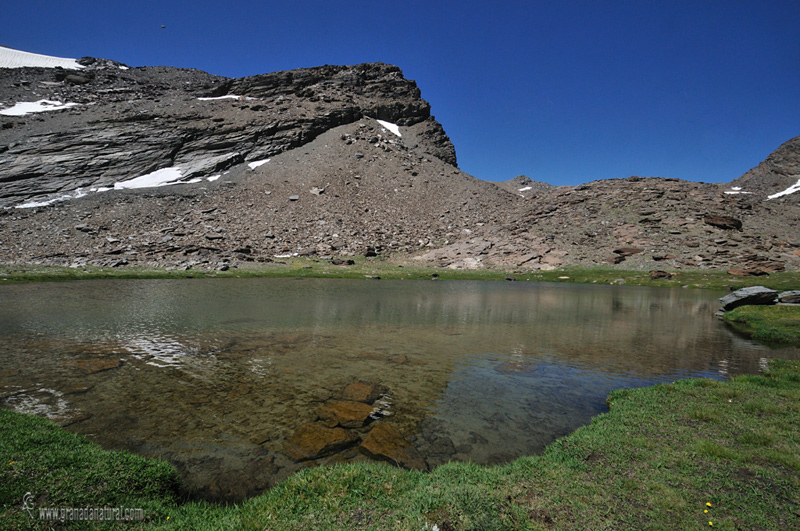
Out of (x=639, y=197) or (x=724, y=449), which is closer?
(x=724, y=449)

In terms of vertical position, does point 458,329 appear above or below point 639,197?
below

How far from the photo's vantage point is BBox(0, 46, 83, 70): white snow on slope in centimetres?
14775

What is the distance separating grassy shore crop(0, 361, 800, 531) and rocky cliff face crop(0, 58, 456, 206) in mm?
112733

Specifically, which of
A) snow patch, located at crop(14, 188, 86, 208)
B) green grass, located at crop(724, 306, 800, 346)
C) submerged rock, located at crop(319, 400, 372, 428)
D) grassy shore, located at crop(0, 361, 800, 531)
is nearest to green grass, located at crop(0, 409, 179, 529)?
grassy shore, located at crop(0, 361, 800, 531)

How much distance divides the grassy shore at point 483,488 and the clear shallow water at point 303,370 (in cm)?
121

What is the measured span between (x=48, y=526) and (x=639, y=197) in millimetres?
115494

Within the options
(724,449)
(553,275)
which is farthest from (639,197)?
(724,449)

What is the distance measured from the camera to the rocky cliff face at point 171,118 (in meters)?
95.8

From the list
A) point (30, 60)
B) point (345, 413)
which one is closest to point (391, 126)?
point (345, 413)

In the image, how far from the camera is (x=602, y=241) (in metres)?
81.9

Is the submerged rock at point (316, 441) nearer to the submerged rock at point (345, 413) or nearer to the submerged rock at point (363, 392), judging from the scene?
the submerged rock at point (345, 413)

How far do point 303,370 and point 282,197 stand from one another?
286 ft

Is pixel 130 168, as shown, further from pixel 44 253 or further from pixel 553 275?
pixel 553 275

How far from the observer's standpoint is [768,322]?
24578mm
